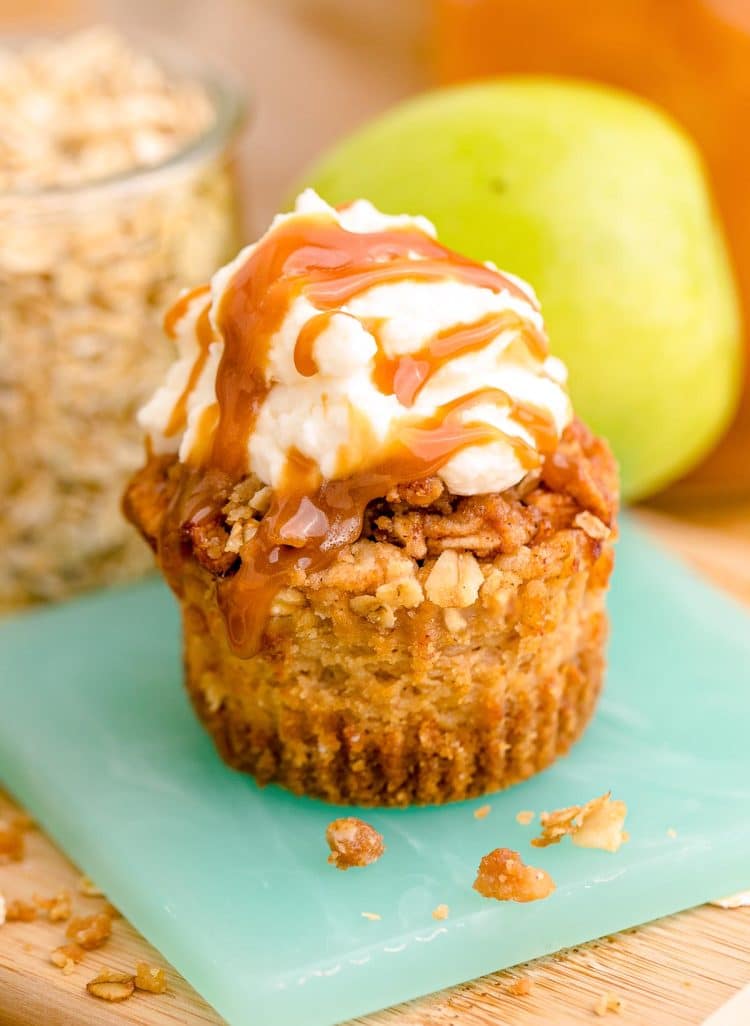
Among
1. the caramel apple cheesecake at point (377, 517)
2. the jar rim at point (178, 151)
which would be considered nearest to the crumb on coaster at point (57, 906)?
the caramel apple cheesecake at point (377, 517)

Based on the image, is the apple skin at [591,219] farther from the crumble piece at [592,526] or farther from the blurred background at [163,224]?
the crumble piece at [592,526]

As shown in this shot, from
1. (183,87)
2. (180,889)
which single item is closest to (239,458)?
(180,889)

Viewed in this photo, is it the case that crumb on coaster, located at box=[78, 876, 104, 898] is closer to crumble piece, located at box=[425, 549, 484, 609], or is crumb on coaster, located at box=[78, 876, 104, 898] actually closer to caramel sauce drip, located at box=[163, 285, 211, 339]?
crumble piece, located at box=[425, 549, 484, 609]

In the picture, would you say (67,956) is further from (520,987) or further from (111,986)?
(520,987)

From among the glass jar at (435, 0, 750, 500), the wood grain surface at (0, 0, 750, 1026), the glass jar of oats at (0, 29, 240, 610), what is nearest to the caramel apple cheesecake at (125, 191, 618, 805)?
the wood grain surface at (0, 0, 750, 1026)

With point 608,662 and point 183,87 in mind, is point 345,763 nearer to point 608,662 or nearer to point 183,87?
point 608,662

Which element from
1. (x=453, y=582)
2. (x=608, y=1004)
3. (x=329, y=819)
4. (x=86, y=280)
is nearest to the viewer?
(x=608, y=1004)

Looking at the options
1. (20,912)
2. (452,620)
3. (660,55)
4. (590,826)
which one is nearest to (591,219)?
(660,55)
